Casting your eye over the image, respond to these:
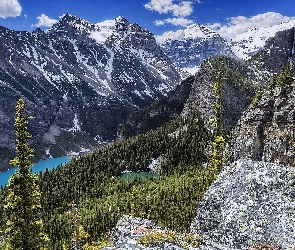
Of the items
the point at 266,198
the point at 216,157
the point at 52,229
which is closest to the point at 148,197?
the point at 52,229

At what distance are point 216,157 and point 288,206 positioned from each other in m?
41.3

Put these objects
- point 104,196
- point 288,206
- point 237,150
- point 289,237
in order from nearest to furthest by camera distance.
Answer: point 289,237
point 288,206
point 237,150
point 104,196

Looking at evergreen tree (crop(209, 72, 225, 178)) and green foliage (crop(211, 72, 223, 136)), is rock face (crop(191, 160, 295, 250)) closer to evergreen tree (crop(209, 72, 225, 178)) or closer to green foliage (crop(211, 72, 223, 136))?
green foliage (crop(211, 72, 223, 136))

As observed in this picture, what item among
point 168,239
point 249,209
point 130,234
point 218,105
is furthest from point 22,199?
point 218,105

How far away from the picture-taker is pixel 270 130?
93438mm

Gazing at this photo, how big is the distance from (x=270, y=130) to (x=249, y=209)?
78197 millimetres

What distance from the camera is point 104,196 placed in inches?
7456

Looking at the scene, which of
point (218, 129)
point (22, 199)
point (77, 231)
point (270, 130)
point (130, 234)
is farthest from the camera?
point (270, 130)

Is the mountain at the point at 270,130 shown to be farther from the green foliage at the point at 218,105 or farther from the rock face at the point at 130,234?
the rock face at the point at 130,234

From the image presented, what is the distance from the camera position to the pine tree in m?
30.7

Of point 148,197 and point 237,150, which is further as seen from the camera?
point 148,197

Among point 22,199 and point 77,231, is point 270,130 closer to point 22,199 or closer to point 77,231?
point 77,231

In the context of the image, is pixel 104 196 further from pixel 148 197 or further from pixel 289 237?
pixel 289 237

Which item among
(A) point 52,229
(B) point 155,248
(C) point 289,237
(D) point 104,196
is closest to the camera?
(B) point 155,248
